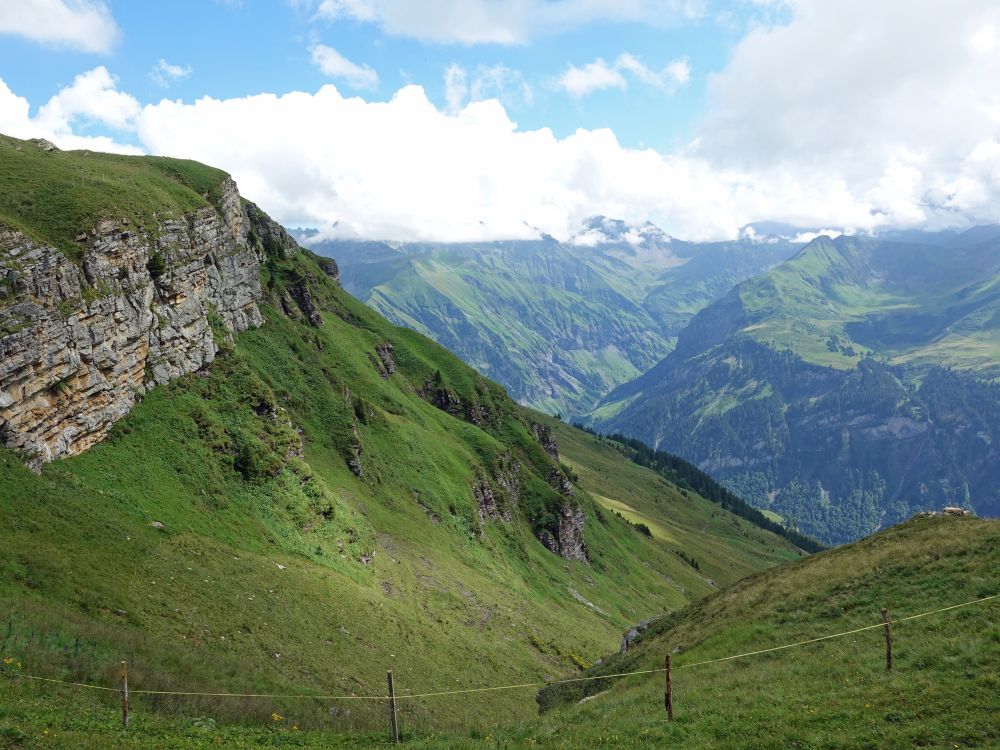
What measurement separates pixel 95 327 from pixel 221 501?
63.8ft

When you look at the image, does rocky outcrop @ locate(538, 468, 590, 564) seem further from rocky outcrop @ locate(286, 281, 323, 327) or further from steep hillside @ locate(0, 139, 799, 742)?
rocky outcrop @ locate(286, 281, 323, 327)

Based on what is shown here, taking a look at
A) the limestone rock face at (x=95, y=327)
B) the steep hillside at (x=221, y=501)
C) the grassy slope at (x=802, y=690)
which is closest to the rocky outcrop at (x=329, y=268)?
the steep hillside at (x=221, y=501)

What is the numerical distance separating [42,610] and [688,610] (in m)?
48.2

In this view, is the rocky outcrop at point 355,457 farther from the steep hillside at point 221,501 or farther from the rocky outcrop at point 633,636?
the rocky outcrop at point 633,636

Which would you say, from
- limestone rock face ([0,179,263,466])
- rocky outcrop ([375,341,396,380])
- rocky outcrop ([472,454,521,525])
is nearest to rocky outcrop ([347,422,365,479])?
limestone rock face ([0,179,263,466])

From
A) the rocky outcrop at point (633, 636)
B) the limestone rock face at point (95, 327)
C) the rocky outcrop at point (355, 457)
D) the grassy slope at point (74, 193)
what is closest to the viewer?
the limestone rock face at point (95, 327)

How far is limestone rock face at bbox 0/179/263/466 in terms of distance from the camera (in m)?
49.2

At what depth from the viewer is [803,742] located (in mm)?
22734

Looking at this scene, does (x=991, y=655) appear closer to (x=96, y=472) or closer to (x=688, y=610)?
(x=688, y=610)

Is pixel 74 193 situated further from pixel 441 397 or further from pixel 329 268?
pixel 329 268

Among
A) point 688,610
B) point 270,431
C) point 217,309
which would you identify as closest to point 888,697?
point 688,610

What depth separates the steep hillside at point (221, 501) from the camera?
39.1 meters

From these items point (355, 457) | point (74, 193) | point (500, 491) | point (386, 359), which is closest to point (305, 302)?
point (386, 359)

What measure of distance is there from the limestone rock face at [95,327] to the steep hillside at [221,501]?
23 cm
